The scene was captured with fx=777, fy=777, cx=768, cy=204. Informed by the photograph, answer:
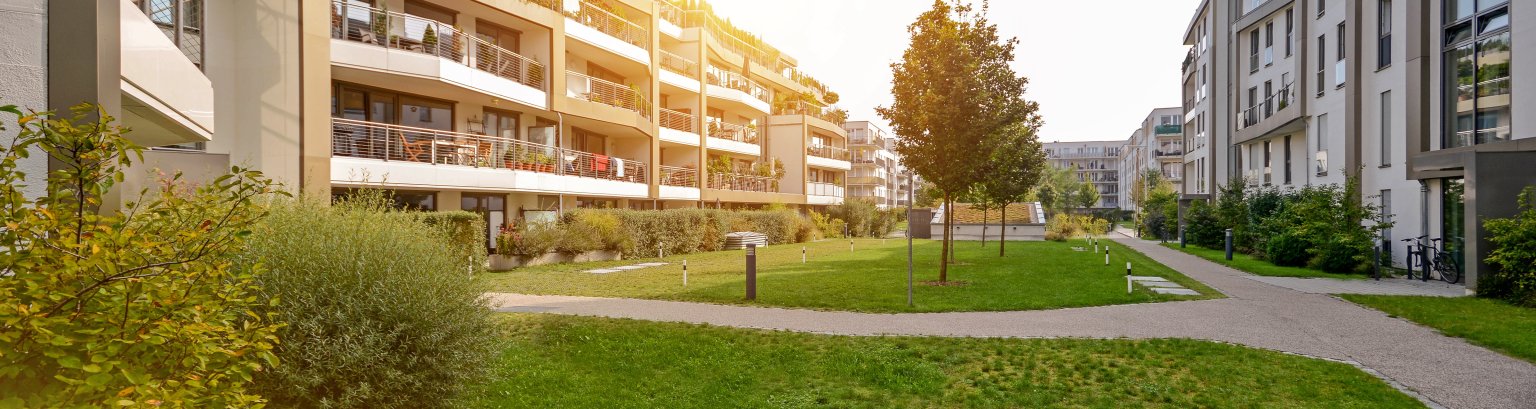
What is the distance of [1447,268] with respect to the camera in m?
17.1

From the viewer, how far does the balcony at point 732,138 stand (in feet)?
131

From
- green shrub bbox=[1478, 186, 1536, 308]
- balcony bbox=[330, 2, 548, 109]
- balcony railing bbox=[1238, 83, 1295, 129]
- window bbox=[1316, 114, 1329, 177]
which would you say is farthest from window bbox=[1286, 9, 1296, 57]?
balcony bbox=[330, 2, 548, 109]

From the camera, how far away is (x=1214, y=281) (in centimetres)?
1777

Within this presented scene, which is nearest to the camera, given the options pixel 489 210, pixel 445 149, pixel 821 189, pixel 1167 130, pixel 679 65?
pixel 445 149

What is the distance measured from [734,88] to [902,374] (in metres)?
35.7

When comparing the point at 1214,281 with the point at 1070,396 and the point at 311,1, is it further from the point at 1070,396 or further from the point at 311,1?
the point at 311,1

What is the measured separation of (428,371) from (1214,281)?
1734 cm

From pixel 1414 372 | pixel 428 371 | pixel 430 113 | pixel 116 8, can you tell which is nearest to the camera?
pixel 116 8

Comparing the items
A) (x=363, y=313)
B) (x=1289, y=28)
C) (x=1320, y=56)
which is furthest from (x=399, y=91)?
(x=1289, y=28)

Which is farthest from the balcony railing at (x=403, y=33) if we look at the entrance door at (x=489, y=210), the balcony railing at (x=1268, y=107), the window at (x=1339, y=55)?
the balcony railing at (x=1268, y=107)

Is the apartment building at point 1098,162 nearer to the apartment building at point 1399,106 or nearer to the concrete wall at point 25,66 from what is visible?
the apartment building at point 1399,106

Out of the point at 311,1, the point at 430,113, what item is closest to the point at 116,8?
the point at 311,1

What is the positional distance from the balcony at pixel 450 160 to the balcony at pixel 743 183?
39.7 ft

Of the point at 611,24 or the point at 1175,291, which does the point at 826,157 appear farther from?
the point at 1175,291
